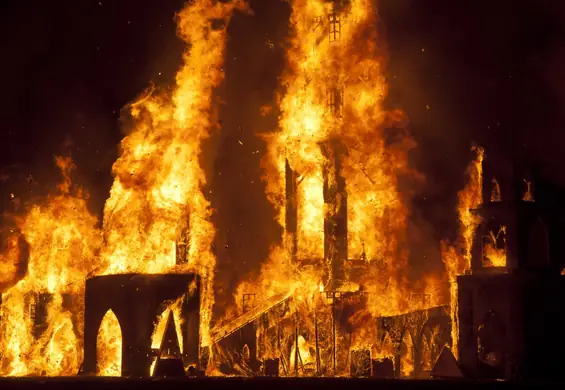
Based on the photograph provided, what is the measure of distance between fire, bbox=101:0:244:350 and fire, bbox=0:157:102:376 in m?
7.01

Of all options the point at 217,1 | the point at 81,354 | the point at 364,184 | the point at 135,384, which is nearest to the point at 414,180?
the point at 364,184

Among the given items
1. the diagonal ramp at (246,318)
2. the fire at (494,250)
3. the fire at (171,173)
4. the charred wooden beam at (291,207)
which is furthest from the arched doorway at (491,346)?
the charred wooden beam at (291,207)

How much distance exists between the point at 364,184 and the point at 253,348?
17452 millimetres

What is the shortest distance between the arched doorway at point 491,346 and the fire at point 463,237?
299 centimetres

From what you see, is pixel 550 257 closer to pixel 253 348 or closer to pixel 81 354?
pixel 253 348

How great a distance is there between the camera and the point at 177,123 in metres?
90.3

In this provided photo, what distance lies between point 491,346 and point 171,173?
90.4 ft

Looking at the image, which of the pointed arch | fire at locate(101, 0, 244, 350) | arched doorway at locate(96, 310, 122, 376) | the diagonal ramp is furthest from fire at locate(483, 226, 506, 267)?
arched doorway at locate(96, 310, 122, 376)

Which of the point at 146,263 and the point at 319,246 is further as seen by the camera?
the point at 319,246

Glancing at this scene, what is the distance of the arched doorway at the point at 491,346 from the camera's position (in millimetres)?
75569

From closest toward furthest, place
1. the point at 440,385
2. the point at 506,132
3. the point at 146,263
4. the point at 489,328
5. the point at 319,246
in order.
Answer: the point at 440,385 → the point at 489,328 → the point at 146,263 → the point at 506,132 → the point at 319,246

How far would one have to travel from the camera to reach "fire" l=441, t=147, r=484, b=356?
81062mm

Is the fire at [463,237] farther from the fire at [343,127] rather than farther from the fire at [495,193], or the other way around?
the fire at [343,127]

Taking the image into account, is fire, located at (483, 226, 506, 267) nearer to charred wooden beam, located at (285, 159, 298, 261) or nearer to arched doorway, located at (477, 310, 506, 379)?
arched doorway, located at (477, 310, 506, 379)
